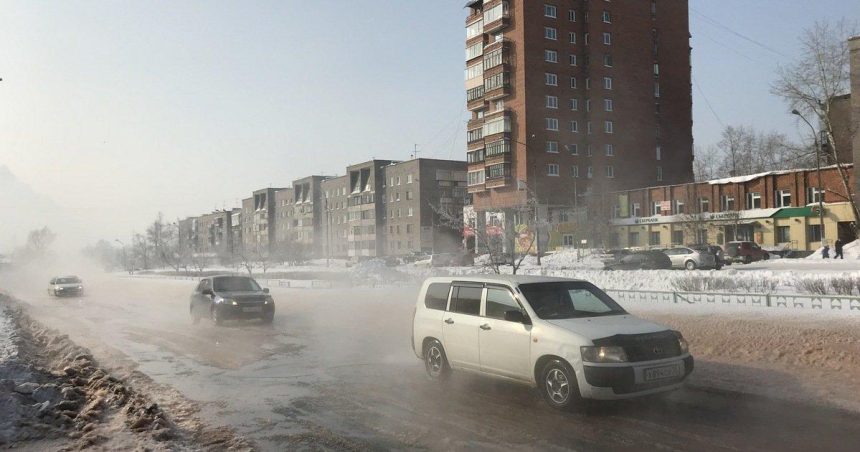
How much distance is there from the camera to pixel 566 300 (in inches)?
327

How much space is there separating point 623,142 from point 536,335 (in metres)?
67.5

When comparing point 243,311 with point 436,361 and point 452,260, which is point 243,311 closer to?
point 436,361

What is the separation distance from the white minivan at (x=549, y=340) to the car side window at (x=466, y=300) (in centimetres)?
1

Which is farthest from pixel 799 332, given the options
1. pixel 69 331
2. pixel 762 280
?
pixel 69 331

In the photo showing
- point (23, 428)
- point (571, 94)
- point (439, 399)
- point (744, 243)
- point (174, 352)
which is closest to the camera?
point (23, 428)

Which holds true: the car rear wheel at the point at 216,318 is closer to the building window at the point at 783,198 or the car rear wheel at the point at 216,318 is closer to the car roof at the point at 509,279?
the car roof at the point at 509,279

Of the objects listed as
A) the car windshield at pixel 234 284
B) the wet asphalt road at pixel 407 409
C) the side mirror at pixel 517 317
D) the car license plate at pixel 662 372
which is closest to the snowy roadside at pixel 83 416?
the wet asphalt road at pixel 407 409

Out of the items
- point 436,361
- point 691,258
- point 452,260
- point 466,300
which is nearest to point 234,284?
point 436,361

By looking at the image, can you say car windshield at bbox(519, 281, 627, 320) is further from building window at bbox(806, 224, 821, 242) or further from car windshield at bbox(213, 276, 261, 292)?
building window at bbox(806, 224, 821, 242)

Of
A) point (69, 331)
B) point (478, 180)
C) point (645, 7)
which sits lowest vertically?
point (69, 331)

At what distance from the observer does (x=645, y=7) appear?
72750mm

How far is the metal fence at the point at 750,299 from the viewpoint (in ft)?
43.2

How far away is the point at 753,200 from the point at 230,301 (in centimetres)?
5141

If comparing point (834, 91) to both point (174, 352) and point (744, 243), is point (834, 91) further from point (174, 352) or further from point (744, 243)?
point (174, 352)
